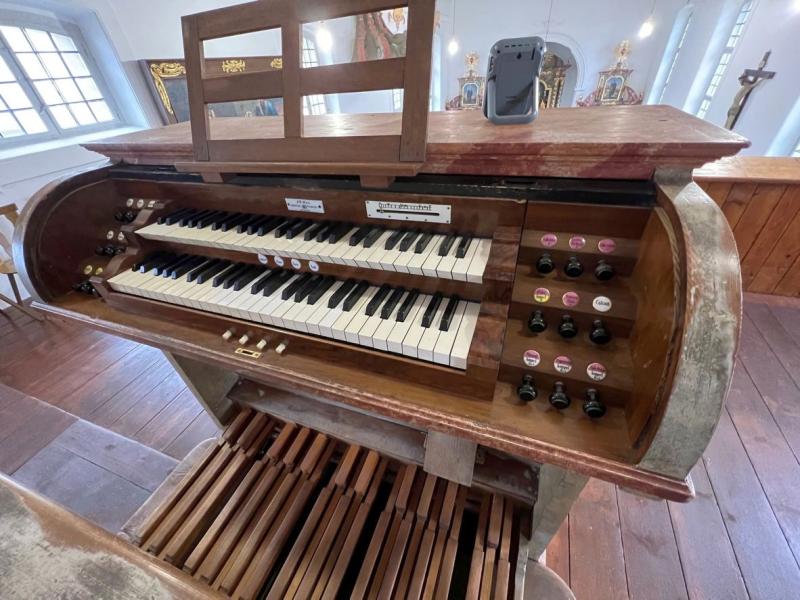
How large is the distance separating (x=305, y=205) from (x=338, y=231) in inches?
6.0

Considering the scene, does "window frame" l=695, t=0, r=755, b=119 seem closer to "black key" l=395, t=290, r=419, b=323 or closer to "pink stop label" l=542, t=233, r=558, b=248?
"pink stop label" l=542, t=233, r=558, b=248

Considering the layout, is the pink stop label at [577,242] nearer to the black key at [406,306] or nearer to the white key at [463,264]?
the white key at [463,264]

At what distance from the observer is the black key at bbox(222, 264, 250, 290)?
40.4 inches

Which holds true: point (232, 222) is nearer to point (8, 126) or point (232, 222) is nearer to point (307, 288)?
point (307, 288)

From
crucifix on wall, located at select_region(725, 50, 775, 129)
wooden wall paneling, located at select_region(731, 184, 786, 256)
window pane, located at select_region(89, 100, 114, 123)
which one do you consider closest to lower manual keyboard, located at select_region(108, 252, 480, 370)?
wooden wall paneling, located at select_region(731, 184, 786, 256)

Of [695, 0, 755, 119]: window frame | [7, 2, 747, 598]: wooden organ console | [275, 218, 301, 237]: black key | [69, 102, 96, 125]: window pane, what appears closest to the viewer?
[7, 2, 747, 598]: wooden organ console

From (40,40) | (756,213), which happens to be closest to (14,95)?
(40,40)

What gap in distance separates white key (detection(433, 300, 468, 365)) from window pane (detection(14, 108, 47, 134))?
465 cm

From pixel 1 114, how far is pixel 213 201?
12.0 ft

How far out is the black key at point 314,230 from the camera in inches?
39.0

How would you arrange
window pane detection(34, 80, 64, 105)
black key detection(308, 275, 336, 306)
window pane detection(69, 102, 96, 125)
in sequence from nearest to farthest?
black key detection(308, 275, 336, 306) → window pane detection(34, 80, 64, 105) → window pane detection(69, 102, 96, 125)

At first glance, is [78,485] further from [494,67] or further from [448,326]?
[494,67]

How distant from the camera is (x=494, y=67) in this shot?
93 centimetres

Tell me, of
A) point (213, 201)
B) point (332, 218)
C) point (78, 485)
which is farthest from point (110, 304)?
point (78, 485)
